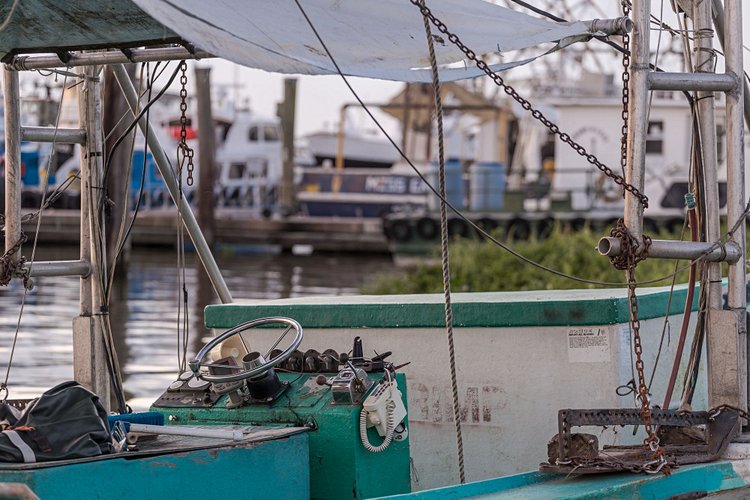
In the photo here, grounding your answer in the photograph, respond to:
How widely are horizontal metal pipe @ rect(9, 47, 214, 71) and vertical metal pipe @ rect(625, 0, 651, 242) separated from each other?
6.74 feet

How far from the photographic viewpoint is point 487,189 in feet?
105

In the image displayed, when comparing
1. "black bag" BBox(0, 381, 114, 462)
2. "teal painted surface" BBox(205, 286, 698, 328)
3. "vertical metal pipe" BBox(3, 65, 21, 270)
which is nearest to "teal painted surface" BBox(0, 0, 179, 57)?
"vertical metal pipe" BBox(3, 65, 21, 270)

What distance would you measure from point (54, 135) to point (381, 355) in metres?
2.23

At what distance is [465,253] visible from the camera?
64.7ft

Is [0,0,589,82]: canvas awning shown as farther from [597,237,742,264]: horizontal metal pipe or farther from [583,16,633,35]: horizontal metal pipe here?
[597,237,742,264]: horizontal metal pipe

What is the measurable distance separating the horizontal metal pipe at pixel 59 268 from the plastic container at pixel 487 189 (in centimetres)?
2604

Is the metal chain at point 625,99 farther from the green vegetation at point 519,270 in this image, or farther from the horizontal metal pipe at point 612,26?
the green vegetation at point 519,270

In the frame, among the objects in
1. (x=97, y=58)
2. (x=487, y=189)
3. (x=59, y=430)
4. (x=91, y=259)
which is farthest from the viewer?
(x=487, y=189)

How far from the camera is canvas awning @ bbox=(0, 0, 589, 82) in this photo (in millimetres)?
5043

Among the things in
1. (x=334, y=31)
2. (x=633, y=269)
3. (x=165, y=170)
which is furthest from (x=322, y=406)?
(x=165, y=170)

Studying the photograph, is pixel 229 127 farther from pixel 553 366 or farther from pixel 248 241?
pixel 553 366

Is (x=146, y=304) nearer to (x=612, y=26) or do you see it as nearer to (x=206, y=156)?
(x=206, y=156)

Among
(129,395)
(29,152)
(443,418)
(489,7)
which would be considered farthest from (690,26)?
(29,152)

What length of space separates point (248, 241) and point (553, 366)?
34.0 metres
